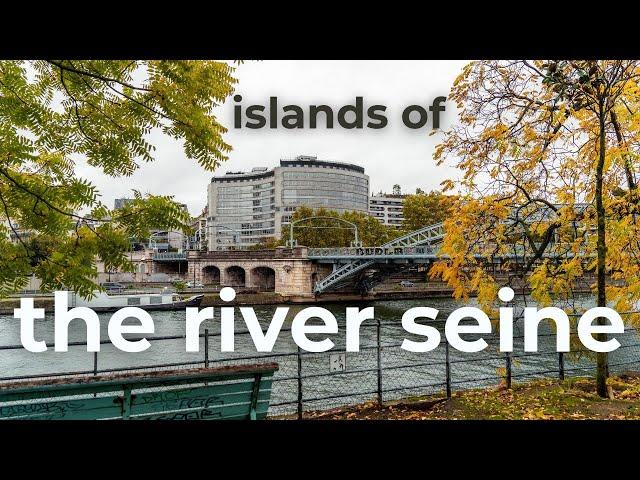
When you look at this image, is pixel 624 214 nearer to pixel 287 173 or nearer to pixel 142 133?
pixel 142 133

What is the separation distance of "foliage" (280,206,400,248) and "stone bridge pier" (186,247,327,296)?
3.58 metres

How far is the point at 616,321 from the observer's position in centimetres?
390

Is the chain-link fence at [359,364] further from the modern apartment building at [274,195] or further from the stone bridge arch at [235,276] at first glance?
the modern apartment building at [274,195]

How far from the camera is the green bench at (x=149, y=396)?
7.58ft

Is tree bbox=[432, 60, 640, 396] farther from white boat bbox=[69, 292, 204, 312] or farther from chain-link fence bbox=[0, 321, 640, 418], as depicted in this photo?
white boat bbox=[69, 292, 204, 312]

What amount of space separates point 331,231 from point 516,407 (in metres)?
25.5

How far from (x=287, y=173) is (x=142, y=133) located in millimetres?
33792

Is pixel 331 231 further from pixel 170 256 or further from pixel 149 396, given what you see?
pixel 149 396

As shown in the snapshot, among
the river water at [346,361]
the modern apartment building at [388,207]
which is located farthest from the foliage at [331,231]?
the modern apartment building at [388,207]

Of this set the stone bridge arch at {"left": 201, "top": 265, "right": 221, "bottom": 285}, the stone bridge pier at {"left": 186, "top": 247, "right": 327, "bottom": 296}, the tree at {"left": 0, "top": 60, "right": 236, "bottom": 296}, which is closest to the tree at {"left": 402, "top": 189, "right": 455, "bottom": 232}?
the stone bridge pier at {"left": 186, "top": 247, "right": 327, "bottom": 296}

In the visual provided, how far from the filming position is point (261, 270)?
25.3m

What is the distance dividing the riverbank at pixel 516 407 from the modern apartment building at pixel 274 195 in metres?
29.3

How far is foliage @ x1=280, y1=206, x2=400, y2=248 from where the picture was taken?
94.9 ft
